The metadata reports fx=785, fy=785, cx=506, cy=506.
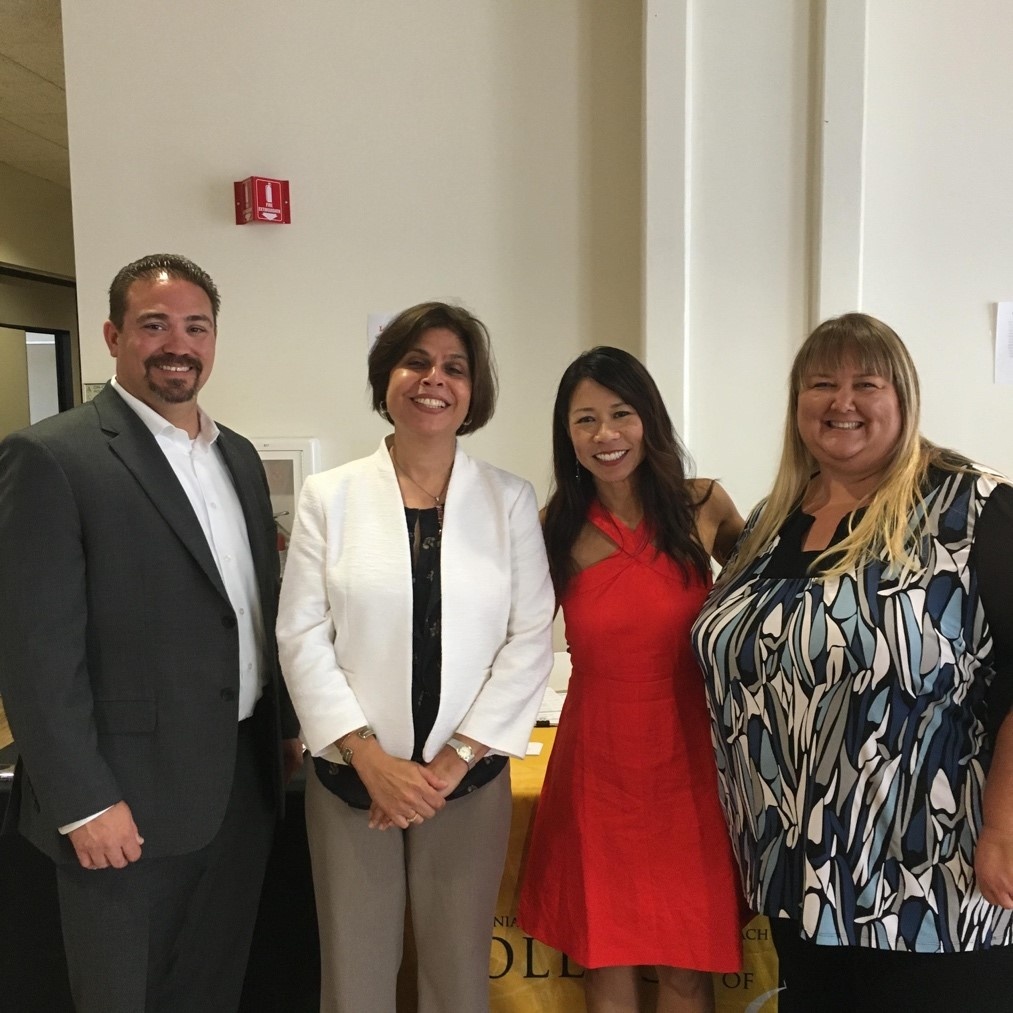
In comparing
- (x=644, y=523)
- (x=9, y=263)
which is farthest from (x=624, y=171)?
(x=9, y=263)

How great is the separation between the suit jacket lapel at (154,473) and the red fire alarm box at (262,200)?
4.64 ft

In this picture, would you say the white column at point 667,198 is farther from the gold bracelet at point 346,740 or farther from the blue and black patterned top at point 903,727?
the gold bracelet at point 346,740

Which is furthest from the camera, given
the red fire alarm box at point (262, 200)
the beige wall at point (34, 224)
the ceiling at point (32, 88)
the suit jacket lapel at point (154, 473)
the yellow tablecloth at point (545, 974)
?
the beige wall at point (34, 224)

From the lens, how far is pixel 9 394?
5.62m

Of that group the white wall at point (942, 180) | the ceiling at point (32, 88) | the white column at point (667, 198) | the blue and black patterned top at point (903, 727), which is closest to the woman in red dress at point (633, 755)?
the blue and black patterned top at point (903, 727)

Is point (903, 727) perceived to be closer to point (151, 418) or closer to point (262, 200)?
point (151, 418)

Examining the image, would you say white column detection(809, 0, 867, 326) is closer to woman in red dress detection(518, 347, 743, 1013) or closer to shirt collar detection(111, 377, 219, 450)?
woman in red dress detection(518, 347, 743, 1013)

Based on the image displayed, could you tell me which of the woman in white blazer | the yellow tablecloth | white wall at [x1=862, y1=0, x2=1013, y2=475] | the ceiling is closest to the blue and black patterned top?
the woman in white blazer

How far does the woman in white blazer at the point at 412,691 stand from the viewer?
1332mm

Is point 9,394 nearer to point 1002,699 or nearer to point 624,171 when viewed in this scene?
point 624,171

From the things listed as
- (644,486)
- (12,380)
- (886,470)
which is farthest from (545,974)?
(12,380)

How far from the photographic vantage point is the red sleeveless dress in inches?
58.5

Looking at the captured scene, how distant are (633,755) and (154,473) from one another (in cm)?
102

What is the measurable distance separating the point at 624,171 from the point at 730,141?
1.24ft
